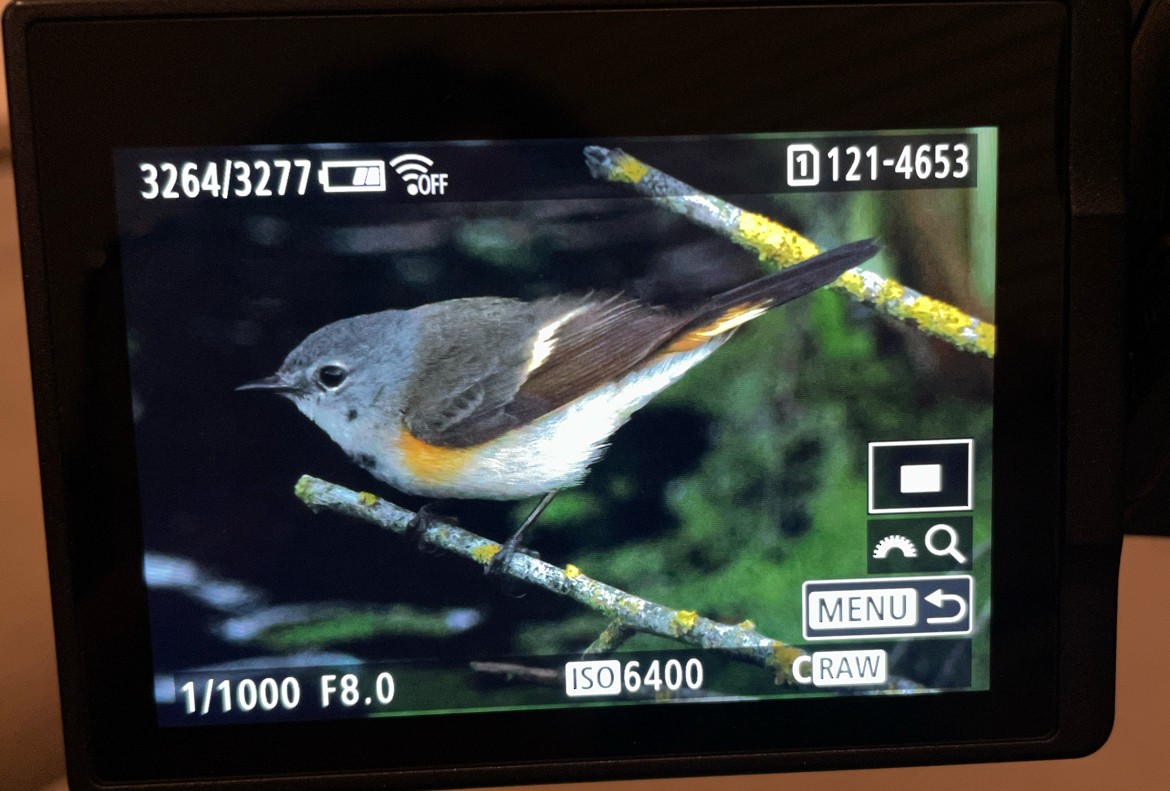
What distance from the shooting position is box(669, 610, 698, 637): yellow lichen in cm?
60

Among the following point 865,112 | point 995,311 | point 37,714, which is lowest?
point 37,714

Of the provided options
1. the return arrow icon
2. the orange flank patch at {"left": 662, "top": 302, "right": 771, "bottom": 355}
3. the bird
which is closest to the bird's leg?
the bird

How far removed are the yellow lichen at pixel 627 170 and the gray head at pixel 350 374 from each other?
0.42ft

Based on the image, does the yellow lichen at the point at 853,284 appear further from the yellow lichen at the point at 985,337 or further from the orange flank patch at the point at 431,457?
the orange flank patch at the point at 431,457

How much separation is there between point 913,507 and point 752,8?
0.89 feet

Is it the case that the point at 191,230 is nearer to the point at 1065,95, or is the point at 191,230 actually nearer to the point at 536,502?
the point at 536,502

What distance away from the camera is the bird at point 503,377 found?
0.57 meters

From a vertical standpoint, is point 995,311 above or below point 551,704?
above

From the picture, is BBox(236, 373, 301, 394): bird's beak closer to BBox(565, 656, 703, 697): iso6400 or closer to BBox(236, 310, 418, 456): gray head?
BBox(236, 310, 418, 456): gray head

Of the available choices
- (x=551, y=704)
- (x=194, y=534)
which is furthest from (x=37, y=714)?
(x=551, y=704)

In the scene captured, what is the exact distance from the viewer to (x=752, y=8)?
21.7 inches

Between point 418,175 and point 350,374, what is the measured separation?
4.3 inches

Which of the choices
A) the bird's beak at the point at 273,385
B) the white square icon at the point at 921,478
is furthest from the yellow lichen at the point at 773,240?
the bird's beak at the point at 273,385

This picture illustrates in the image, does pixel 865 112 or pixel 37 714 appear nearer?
pixel 865 112
